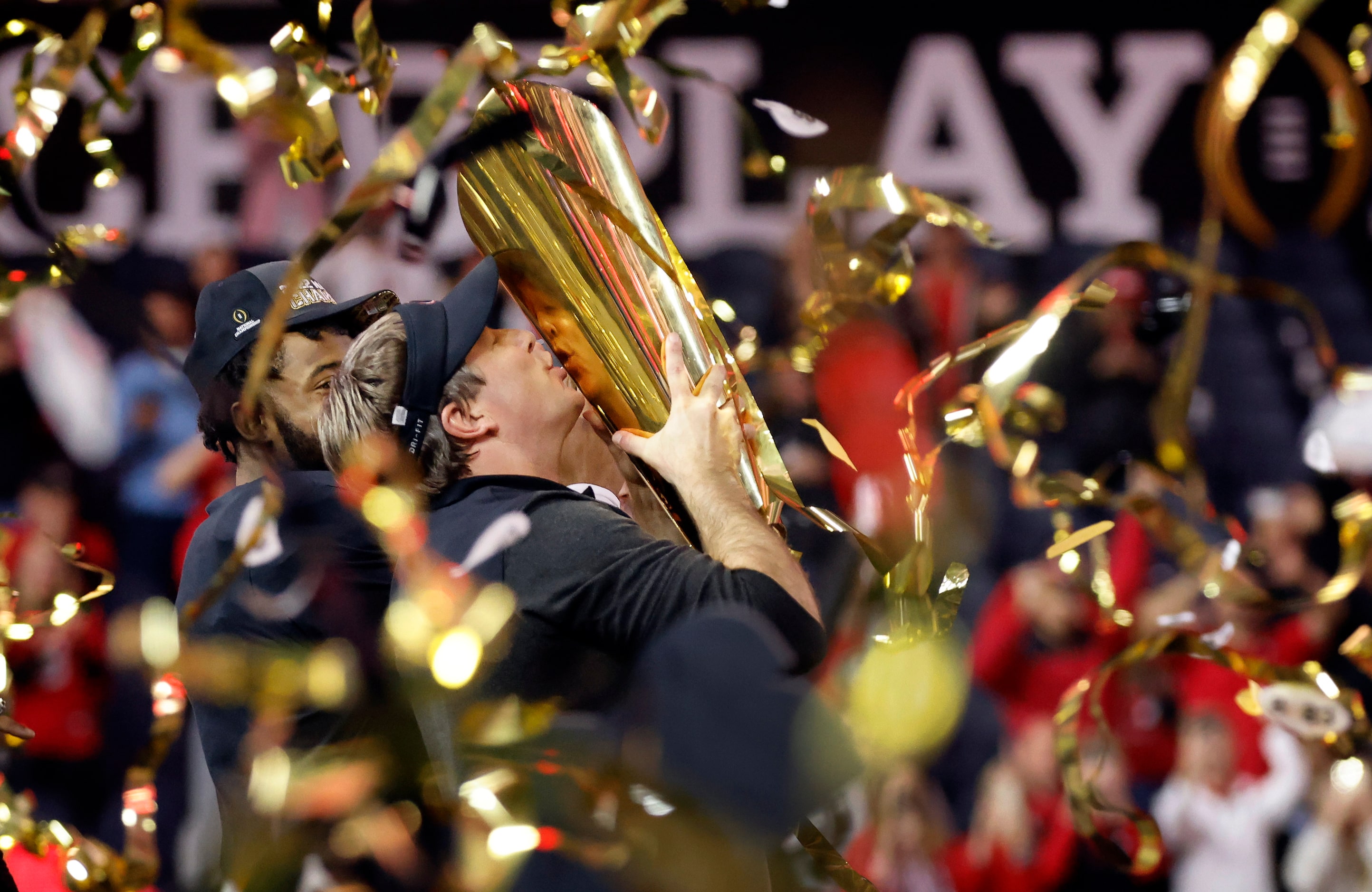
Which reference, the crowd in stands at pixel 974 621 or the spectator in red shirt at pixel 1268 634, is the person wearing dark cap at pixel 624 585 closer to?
the crowd in stands at pixel 974 621

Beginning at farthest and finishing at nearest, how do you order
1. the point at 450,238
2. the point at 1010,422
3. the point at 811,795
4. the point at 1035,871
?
the point at 450,238 < the point at 1035,871 < the point at 1010,422 < the point at 811,795

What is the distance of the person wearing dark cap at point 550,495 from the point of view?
118cm

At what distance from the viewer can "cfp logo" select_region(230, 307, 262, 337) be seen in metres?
1.87

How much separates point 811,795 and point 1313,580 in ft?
9.42

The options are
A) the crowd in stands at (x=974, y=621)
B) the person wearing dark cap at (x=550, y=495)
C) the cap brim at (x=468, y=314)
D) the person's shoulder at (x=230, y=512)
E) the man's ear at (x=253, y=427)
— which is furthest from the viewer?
the crowd in stands at (x=974, y=621)

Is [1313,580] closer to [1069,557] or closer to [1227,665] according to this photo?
[1069,557]

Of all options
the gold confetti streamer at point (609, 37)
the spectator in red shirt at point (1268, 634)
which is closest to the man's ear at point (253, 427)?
the gold confetti streamer at point (609, 37)

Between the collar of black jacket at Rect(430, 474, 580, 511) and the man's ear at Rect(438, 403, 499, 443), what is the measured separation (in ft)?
0.18

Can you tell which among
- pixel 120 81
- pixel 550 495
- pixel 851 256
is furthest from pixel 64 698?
pixel 851 256

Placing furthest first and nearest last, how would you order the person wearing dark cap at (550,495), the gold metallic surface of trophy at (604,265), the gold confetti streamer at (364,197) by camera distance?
the gold metallic surface of trophy at (604,265) → the person wearing dark cap at (550,495) → the gold confetti streamer at (364,197)

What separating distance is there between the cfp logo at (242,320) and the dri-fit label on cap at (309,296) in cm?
7

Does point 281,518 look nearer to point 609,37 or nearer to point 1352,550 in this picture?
point 609,37

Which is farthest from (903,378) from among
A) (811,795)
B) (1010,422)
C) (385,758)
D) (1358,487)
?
(811,795)

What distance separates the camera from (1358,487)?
3314 mm
